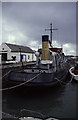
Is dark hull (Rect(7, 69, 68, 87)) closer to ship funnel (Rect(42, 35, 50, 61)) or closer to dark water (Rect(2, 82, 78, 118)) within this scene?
dark water (Rect(2, 82, 78, 118))

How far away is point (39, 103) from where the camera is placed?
31.5 feet

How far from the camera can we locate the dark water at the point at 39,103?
813 cm

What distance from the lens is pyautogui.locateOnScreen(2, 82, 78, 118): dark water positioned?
813 centimetres

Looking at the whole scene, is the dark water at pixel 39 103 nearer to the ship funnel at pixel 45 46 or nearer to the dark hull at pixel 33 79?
the dark hull at pixel 33 79

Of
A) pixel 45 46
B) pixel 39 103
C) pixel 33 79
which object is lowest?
pixel 39 103

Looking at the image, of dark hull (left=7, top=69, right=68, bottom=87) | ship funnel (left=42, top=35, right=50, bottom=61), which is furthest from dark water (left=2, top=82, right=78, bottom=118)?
ship funnel (left=42, top=35, right=50, bottom=61)

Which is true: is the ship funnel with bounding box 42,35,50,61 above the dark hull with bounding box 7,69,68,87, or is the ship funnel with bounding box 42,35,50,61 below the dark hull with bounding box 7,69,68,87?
above

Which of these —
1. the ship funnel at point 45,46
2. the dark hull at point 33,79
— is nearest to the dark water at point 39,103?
the dark hull at point 33,79

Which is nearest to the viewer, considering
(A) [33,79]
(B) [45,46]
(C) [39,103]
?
(C) [39,103]

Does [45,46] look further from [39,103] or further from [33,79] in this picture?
[39,103]

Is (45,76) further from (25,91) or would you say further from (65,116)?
(65,116)

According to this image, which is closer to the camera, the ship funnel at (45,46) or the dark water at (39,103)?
the dark water at (39,103)

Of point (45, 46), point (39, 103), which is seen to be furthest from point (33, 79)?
point (45, 46)

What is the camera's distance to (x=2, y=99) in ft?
33.6
